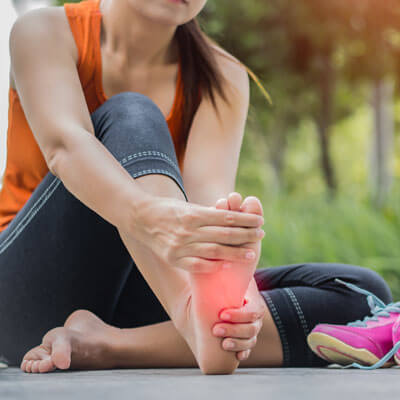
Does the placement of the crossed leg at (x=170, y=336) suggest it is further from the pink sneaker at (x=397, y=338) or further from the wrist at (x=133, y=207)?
the pink sneaker at (x=397, y=338)

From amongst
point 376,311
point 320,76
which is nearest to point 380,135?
point 320,76

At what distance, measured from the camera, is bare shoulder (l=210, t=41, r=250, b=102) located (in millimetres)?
1661

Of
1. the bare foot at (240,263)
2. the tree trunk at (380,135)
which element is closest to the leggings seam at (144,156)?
the bare foot at (240,263)

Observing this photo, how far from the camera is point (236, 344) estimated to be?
3.47 feet

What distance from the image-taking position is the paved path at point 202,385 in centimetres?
81

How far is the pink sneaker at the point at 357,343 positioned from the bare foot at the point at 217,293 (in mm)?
250

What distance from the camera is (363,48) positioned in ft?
17.1

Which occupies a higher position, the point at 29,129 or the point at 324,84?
the point at 29,129

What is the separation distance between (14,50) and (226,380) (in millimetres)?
828

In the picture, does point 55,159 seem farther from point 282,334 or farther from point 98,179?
point 282,334

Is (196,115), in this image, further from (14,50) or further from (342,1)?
(342,1)

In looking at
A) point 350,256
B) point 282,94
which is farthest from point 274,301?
point 282,94

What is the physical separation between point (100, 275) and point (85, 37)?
1.86 ft

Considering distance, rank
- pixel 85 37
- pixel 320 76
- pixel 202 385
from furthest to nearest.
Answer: pixel 320 76 < pixel 85 37 < pixel 202 385
